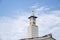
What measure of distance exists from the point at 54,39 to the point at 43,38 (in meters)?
2.58

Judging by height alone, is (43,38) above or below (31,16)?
below

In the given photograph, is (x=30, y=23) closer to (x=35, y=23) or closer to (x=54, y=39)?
(x=35, y=23)

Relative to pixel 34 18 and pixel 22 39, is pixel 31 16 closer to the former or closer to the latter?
pixel 34 18

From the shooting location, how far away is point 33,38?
→ 77.4 metres

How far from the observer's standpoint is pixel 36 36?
258 feet

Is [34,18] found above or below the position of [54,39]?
above

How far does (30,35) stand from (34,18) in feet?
13.7

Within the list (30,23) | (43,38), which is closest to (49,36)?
(43,38)

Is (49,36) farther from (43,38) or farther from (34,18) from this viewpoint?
(34,18)

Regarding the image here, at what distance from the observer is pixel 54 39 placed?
77.0 m

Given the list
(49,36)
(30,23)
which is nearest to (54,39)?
(49,36)

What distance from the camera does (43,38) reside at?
76.4 meters

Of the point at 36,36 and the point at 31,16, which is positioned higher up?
the point at 31,16

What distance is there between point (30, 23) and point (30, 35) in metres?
2.85
